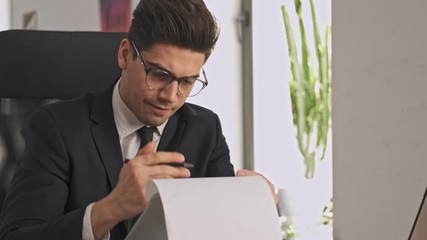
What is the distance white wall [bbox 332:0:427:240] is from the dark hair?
90 cm

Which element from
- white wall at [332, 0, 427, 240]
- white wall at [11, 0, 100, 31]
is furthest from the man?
white wall at [11, 0, 100, 31]

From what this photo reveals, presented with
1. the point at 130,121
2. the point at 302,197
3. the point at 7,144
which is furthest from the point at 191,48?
the point at 302,197

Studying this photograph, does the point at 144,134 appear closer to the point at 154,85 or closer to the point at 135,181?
the point at 154,85

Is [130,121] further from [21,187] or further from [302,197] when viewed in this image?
[302,197]

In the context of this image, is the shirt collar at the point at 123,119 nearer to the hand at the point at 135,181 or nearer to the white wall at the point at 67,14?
the hand at the point at 135,181

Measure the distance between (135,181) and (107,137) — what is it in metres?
0.39

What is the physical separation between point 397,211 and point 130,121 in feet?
3.71

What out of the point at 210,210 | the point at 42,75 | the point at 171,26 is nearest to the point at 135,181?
the point at 210,210

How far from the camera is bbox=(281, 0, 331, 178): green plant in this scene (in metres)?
3.01

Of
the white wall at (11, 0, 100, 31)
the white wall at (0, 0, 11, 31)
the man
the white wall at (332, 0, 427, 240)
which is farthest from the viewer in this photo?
the white wall at (0, 0, 11, 31)

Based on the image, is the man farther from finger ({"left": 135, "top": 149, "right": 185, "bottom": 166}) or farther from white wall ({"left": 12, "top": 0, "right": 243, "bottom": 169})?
white wall ({"left": 12, "top": 0, "right": 243, "bottom": 169})

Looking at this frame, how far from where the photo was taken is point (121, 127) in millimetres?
1566

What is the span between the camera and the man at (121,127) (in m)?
1.41

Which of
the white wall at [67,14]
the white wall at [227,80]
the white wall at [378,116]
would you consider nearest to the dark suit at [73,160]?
the white wall at [378,116]
